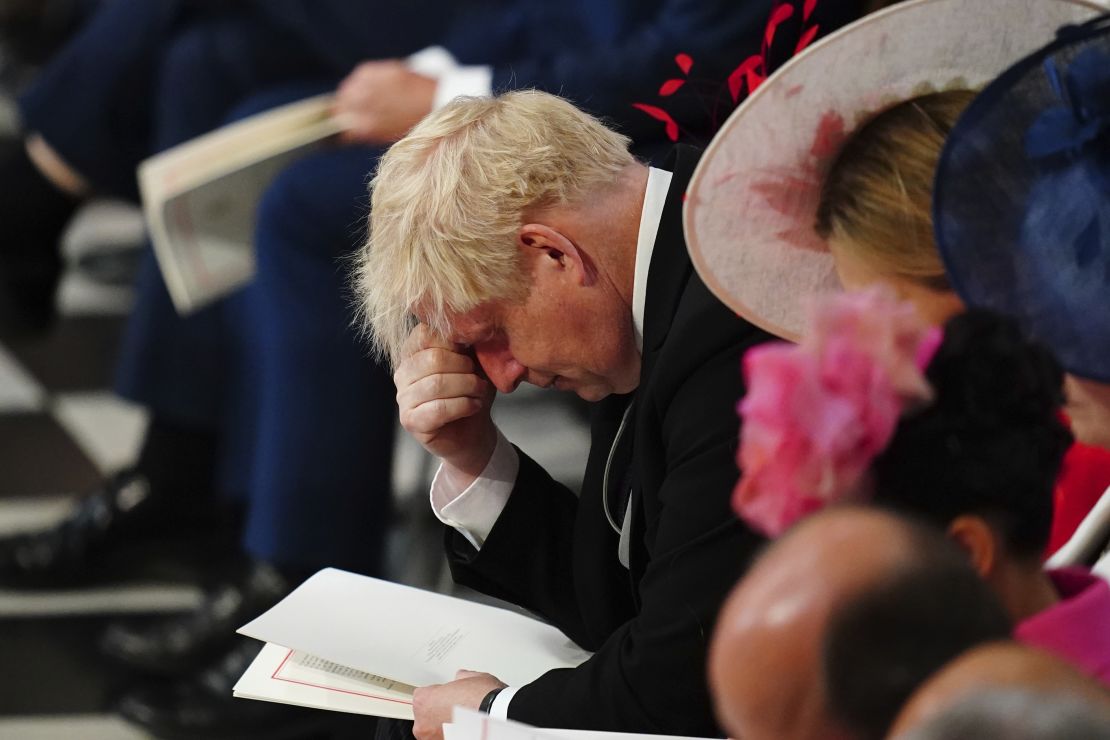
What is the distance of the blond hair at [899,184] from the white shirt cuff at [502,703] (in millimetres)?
452

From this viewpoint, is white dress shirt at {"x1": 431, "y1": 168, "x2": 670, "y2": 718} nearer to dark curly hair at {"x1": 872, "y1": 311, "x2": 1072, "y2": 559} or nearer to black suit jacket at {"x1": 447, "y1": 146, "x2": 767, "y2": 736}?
black suit jacket at {"x1": 447, "y1": 146, "x2": 767, "y2": 736}

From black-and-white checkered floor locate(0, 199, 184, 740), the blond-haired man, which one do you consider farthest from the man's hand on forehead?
black-and-white checkered floor locate(0, 199, 184, 740)

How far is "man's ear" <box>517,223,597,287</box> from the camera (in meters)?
1.11

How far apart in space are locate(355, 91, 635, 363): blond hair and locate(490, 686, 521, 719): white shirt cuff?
315 millimetres

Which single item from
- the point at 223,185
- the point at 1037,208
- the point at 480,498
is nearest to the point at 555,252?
the point at 480,498

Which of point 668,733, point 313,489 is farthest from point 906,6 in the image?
point 313,489

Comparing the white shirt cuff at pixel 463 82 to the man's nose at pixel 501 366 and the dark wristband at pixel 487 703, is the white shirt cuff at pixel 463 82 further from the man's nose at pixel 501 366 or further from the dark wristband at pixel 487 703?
the dark wristband at pixel 487 703

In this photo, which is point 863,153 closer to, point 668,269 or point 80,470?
point 668,269

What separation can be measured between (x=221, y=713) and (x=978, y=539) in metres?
1.52

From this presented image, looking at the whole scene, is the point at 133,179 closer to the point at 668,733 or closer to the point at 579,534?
the point at 579,534

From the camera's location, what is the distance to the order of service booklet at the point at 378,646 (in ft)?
3.70

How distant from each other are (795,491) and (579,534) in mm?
708

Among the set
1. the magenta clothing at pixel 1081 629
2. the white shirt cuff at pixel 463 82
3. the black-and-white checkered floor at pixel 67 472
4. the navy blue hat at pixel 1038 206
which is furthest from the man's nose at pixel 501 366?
the black-and-white checkered floor at pixel 67 472

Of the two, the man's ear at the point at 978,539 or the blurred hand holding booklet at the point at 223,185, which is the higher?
the blurred hand holding booklet at the point at 223,185
